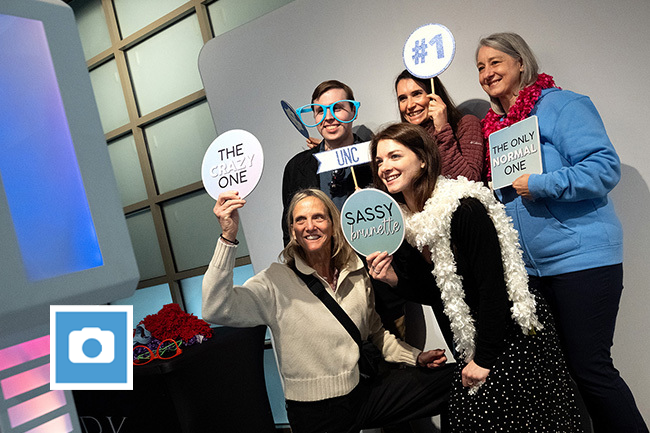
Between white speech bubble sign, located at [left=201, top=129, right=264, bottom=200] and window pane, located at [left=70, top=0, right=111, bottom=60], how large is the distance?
365 centimetres

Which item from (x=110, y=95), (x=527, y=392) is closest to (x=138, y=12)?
(x=110, y=95)

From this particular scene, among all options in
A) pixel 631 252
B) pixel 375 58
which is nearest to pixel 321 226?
pixel 375 58

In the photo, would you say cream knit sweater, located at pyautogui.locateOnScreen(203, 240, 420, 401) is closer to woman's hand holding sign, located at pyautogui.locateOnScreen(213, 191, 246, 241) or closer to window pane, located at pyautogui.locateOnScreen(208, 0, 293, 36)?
woman's hand holding sign, located at pyautogui.locateOnScreen(213, 191, 246, 241)

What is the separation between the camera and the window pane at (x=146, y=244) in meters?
4.72

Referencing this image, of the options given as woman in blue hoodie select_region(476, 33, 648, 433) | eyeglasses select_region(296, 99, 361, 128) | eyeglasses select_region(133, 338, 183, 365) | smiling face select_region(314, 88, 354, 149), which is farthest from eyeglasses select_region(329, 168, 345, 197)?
eyeglasses select_region(133, 338, 183, 365)

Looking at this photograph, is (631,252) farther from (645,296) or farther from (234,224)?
(234,224)

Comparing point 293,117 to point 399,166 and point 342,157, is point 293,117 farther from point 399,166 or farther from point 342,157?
point 399,166

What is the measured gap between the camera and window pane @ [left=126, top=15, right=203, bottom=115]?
162 inches

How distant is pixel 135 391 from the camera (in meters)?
2.55

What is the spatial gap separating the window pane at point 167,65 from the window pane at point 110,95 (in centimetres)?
22

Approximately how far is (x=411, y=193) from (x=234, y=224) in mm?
616

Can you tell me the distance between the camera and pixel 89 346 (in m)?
0.34

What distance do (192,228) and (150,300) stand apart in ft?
3.26

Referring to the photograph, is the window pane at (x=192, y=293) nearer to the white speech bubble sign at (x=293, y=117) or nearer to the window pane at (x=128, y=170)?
the window pane at (x=128, y=170)
